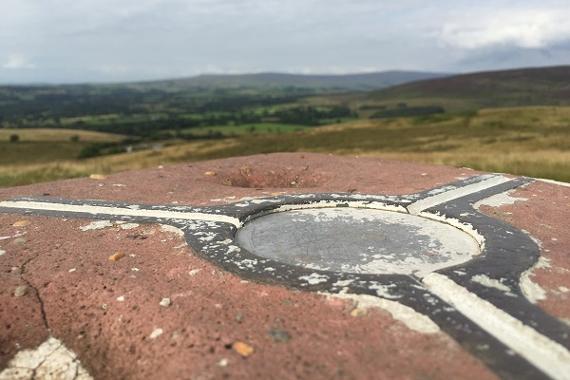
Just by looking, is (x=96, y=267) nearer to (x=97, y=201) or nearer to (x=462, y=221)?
(x=97, y=201)

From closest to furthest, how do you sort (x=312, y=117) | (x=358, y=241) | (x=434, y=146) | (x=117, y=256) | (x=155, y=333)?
(x=155, y=333) → (x=117, y=256) → (x=358, y=241) → (x=434, y=146) → (x=312, y=117)

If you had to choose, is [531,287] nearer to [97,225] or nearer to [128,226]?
[128,226]

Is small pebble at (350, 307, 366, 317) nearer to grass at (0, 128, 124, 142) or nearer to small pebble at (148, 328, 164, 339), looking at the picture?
small pebble at (148, 328, 164, 339)

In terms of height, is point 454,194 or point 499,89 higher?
point 454,194

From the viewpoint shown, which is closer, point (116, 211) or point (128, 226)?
point (128, 226)

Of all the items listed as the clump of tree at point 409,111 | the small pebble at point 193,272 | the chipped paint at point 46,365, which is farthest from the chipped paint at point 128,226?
the clump of tree at point 409,111

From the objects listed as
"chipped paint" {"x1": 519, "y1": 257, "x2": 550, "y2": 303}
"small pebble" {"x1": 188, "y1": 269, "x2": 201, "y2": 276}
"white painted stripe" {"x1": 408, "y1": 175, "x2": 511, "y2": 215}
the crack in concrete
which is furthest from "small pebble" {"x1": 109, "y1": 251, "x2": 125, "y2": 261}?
"white painted stripe" {"x1": 408, "y1": 175, "x2": 511, "y2": 215}

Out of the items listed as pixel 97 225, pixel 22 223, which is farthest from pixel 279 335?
pixel 22 223
